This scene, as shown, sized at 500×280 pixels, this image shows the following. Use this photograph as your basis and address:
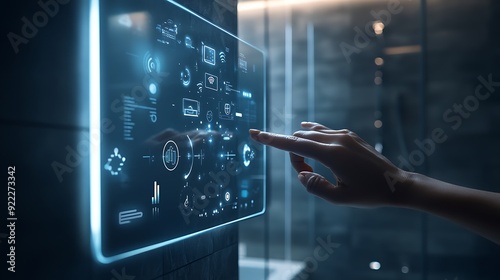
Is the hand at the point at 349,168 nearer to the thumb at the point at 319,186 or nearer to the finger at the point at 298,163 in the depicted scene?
the thumb at the point at 319,186

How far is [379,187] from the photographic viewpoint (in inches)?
33.1

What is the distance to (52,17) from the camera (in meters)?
0.63

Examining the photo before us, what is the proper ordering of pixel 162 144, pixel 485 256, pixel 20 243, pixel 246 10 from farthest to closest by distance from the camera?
pixel 246 10, pixel 485 256, pixel 162 144, pixel 20 243

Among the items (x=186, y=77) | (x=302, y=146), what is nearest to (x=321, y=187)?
(x=302, y=146)

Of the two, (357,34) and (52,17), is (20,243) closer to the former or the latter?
(52,17)

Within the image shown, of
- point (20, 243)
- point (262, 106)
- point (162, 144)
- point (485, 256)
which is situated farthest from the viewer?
point (485, 256)

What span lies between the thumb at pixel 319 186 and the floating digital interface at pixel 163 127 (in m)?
0.24

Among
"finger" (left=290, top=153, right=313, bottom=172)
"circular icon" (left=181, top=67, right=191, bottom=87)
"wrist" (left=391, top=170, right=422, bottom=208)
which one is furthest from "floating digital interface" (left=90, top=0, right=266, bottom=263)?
"wrist" (left=391, top=170, right=422, bottom=208)

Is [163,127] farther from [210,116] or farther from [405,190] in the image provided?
[405,190]

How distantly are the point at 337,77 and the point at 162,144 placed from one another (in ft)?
8.65

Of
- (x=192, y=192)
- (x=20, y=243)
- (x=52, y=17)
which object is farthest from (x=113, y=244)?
(x=52, y=17)

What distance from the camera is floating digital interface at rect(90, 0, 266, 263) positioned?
663 millimetres

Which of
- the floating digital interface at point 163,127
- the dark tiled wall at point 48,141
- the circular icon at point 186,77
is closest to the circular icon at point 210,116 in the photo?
the floating digital interface at point 163,127

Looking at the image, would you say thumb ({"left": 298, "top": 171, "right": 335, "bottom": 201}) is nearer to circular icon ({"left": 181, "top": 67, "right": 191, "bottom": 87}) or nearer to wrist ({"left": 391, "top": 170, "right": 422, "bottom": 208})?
wrist ({"left": 391, "top": 170, "right": 422, "bottom": 208})
